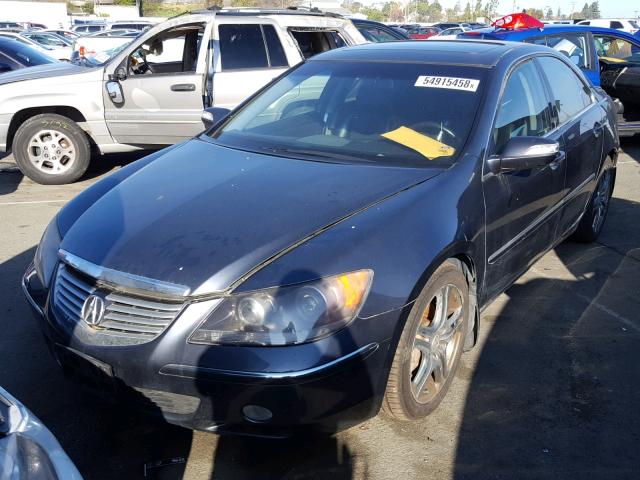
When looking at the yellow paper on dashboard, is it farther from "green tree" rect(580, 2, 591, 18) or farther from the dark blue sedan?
"green tree" rect(580, 2, 591, 18)

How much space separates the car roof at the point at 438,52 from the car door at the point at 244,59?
10.3ft

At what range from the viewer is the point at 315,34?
7.87m

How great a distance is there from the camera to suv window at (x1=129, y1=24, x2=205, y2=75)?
291 inches

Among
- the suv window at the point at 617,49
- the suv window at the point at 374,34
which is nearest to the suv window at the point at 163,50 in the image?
the suv window at the point at 374,34

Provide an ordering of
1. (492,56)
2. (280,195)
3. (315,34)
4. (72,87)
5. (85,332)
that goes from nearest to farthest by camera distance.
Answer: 1. (85,332)
2. (280,195)
3. (492,56)
4. (72,87)
5. (315,34)

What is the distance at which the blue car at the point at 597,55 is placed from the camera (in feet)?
27.8

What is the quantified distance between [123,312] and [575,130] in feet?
10.4

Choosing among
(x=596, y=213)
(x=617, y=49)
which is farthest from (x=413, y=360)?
(x=617, y=49)

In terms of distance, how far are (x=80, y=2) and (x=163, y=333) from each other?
80635 mm

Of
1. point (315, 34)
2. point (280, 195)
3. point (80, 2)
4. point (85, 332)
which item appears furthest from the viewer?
point (80, 2)

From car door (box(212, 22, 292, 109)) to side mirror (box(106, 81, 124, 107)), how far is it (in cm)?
99

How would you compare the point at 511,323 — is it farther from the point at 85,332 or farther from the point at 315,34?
the point at 315,34

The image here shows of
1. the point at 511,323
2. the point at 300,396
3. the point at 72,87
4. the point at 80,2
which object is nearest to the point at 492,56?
the point at 511,323

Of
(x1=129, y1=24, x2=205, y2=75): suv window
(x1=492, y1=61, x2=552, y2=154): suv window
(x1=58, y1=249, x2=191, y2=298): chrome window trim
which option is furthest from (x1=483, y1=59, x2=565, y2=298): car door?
(x1=129, y1=24, x2=205, y2=75): suv window
